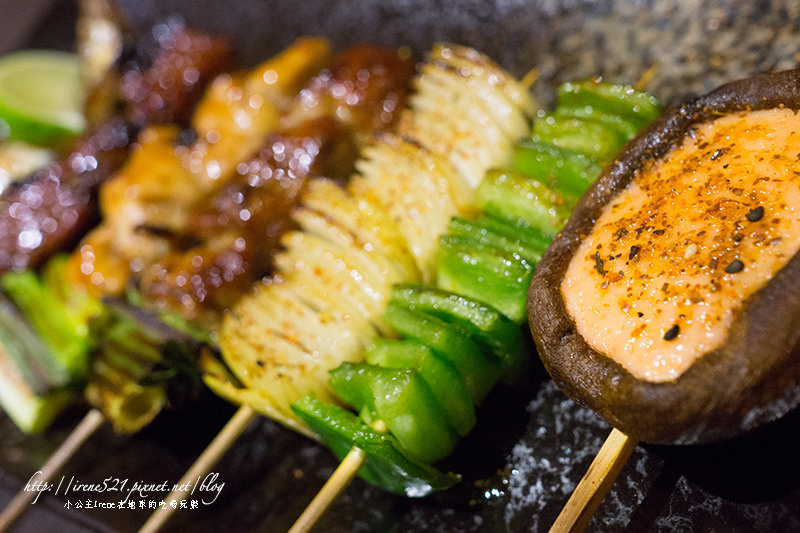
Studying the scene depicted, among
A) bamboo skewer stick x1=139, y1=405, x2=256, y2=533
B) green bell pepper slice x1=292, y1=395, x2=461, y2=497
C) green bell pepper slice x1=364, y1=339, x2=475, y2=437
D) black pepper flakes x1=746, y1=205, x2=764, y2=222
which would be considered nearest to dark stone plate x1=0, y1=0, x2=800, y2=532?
green bell pepper slice x1=292, y1=395, x2=461, y2=497

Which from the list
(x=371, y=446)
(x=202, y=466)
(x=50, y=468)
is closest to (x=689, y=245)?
(x=371, y=446)

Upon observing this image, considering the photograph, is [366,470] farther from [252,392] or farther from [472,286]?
[472,286]

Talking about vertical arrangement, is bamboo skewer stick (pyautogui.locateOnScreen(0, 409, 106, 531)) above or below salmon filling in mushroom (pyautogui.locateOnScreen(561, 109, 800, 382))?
below

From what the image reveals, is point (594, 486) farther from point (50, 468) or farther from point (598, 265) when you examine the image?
point (50, 468)

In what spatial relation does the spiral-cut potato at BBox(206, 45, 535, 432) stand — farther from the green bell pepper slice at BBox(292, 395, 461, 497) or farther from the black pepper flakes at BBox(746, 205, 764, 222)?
the black pepper flakes at BBox(746, 205, 764, 222)

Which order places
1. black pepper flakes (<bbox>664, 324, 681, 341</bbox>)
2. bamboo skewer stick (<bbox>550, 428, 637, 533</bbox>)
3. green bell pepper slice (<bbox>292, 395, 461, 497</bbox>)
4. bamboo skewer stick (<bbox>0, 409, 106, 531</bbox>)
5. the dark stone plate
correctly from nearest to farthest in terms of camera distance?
black pepper flakes (<bbox>664, 324, 681, 341</bbox>)
bamboo skewer stick (<bbox>550, 428, 637, 533</bbox>)
the dark stone plate
green bell pepper slice (<bbox>292, 395, 461, 497</bbox>)
bamboo skewer stick (<bbox>0, 409, 106, 531</bbox>)

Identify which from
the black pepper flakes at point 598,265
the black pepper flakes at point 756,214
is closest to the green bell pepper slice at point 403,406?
the black pepper flakes at point 598,265

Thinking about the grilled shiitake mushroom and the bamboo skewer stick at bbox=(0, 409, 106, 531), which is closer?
the grilled shiitake mushroom

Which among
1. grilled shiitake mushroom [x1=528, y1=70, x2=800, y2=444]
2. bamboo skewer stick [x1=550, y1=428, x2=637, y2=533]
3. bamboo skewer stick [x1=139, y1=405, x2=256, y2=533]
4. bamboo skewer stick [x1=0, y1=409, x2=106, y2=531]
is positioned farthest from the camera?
bamboo skewer stick [x1=0, y1=409, x2=106, y2=531]
